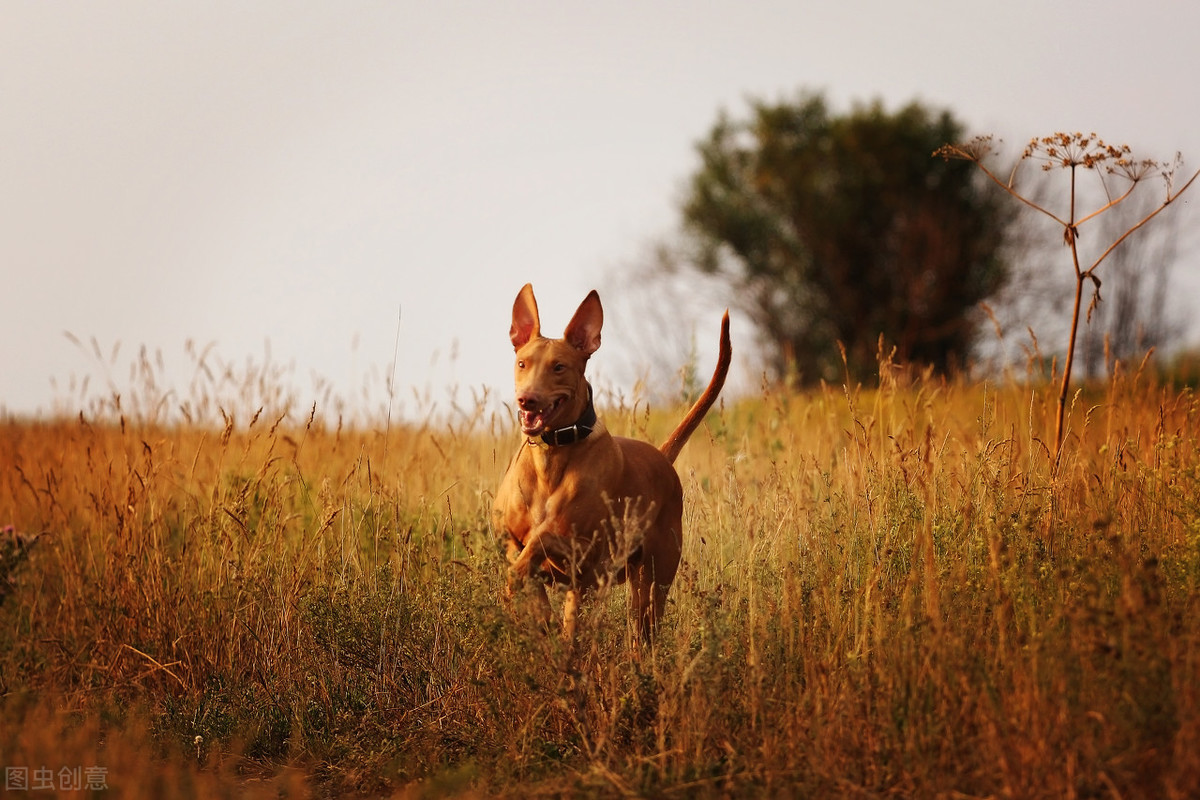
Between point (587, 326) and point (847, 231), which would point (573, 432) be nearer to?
point (587, 326)

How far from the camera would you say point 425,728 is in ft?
15.8

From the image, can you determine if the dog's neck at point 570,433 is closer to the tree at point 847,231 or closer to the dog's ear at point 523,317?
the dog's ear at point 523,317

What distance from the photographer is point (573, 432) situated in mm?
4758

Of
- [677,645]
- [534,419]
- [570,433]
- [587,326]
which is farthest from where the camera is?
[587,326]

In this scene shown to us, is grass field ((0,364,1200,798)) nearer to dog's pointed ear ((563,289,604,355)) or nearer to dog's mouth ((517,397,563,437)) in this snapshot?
dog's mouth ((517,397,563,437))

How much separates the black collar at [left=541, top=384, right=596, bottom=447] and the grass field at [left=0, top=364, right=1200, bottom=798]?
0.58 metres

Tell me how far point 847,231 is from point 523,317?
18003 millimetres

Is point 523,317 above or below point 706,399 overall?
above

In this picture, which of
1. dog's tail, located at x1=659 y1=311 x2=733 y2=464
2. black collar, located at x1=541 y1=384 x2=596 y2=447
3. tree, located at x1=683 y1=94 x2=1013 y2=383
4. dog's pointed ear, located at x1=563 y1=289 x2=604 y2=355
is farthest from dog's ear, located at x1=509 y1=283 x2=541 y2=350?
tree, located at x1=683 y1=94 x2=1013 y2=383

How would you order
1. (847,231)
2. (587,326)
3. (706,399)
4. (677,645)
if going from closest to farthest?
(677,645) < (587,326) < (706,399) < (847,231)

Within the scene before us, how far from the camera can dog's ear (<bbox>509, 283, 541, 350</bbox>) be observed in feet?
16.6

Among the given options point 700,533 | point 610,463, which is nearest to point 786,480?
point 700,533

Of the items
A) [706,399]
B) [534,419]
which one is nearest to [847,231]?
[706,399]

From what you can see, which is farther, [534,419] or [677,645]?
[677,645]
